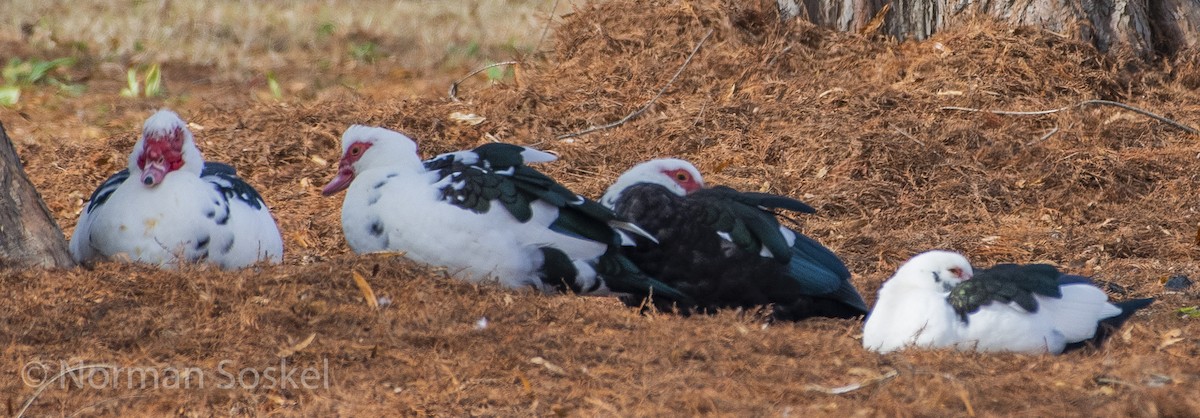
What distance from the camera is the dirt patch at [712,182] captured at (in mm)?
2965

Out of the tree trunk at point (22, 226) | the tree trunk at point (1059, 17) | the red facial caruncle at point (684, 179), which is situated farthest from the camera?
the tree trunk at point (1059, 17)

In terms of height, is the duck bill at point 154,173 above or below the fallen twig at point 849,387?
below

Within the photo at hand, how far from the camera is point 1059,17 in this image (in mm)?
6812

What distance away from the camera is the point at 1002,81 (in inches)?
259

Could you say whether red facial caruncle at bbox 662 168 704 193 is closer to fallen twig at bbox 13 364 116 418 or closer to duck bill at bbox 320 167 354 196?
duck bill at bbox 320 167 354 196

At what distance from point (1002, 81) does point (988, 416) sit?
4233 mm

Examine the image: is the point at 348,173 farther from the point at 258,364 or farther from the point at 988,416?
the point at 988,416

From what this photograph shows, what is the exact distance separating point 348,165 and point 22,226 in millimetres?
999

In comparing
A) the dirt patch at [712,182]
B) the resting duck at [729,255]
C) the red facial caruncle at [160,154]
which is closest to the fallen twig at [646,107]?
the dirt patch at [712,182]

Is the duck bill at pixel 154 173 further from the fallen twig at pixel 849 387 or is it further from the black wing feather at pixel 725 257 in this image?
the fallen twig at pixel 849 387

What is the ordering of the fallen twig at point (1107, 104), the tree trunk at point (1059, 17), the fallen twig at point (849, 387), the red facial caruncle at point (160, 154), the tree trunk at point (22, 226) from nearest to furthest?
the fallen twig at point (849, 387), the tree trunk at point (22, 226), the red facial caruncle at point (160, 154), the fallen twig at point (1107, 104), the tree trunk at point (1059, 17)

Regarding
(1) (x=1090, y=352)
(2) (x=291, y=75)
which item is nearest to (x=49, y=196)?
(2) (x=291, y=75)

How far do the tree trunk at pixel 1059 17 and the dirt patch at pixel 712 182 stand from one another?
0.11 metres

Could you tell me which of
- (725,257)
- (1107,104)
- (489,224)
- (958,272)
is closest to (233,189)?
(489,224)
